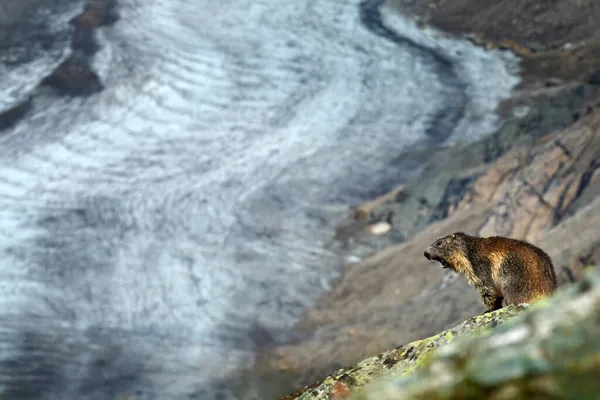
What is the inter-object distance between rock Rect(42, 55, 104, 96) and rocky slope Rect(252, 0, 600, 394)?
1133 centimetres

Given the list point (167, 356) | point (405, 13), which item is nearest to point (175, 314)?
point (167, 356)

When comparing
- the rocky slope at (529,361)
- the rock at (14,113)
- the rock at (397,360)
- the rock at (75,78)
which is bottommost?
the rock at (14,113)

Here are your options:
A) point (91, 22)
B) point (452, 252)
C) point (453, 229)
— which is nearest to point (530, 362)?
point (452, 252)

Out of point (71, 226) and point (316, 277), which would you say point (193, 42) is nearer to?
point (71, 226)

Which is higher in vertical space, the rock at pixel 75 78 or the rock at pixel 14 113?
the rock at pixel 75 78

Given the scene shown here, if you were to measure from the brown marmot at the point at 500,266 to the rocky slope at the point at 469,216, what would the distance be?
8854 millimetres

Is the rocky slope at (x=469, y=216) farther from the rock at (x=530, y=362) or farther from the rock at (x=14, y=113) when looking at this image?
the rock at (x=530, y=362)

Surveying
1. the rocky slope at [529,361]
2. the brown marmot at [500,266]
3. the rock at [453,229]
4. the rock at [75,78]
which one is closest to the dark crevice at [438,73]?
the rock at [453,229]

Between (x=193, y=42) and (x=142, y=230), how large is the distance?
1196 centimetres

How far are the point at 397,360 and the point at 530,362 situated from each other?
2.60m

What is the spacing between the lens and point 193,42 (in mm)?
33156

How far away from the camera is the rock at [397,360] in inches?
167

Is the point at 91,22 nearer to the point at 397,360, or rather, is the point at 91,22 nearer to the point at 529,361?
the point at 397,360

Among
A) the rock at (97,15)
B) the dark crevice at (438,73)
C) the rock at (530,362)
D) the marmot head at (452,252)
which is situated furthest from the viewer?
the rock at (97,15)
